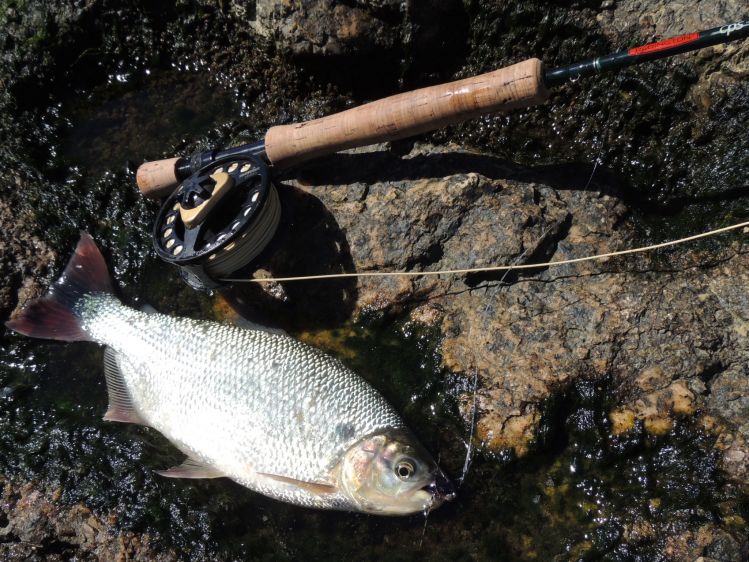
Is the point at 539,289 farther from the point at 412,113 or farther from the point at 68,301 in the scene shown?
the point at 68,301

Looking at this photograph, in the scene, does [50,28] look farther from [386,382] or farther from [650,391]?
[650,391]

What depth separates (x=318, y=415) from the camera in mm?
3490

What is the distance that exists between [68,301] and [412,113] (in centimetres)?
263

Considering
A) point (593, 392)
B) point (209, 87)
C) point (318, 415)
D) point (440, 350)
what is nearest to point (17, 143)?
point (209, 87)

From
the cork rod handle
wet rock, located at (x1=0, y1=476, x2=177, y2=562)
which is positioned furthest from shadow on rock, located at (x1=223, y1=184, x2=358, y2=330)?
wet rock, located at (x1=0, y1=476, x2=177, y2=562)

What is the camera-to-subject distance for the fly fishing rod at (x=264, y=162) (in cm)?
335

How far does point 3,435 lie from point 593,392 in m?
3.69

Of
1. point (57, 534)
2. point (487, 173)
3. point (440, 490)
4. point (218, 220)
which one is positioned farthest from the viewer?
point (487, 173)

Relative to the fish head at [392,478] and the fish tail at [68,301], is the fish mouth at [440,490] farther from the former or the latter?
the fish tail at [68,301]

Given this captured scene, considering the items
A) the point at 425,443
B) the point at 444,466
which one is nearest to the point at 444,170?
the point at 425,443

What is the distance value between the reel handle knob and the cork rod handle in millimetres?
695

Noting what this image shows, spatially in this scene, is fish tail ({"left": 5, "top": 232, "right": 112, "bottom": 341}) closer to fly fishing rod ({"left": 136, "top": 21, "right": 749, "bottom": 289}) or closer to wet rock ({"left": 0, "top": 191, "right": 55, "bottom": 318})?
wet rock ({"left": 0, "top": 191, "right": 55, "bottom": 318})

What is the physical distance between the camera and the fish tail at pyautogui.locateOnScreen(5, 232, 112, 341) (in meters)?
4.01

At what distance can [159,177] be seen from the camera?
158 inches
